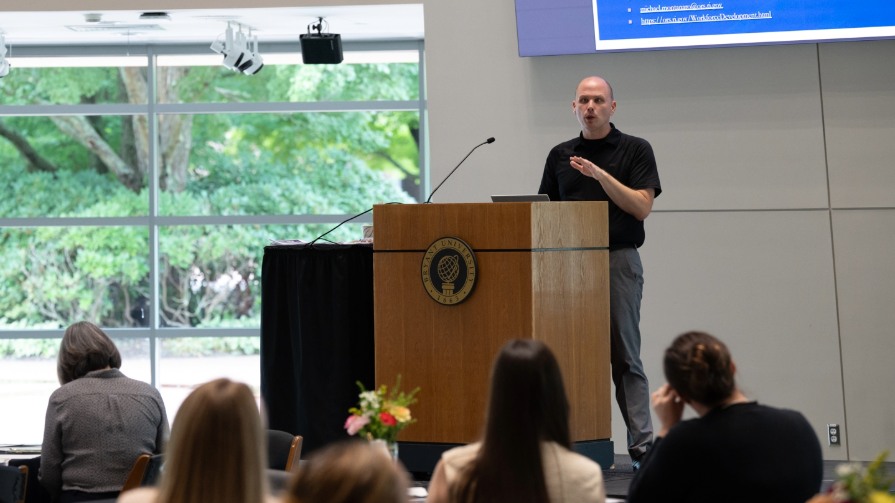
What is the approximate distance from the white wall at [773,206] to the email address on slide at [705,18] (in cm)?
23

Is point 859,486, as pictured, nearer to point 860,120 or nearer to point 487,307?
point 487,307

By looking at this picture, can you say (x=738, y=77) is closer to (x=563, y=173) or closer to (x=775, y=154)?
(x=775, y=154)

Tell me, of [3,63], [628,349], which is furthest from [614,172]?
[3,63]

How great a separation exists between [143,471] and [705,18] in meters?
4.03

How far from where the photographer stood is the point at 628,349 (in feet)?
15.1

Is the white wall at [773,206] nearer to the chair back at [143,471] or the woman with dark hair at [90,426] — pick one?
the woman with dark hair at [90,426]

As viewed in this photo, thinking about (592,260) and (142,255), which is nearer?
(592,260)

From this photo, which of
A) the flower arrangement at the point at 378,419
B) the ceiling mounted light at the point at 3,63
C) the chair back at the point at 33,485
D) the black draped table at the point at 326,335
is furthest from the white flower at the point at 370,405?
the ceiling mounted light at the point at 3,63

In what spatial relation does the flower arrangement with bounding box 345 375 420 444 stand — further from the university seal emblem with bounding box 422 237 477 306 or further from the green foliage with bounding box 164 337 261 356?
the green foliage with bounding box 164 337 261 356

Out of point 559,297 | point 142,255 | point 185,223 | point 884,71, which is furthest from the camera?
point 142,255

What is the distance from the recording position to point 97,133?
11.2 m

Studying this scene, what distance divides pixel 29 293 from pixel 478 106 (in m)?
5.79

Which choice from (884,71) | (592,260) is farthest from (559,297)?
(884,71)

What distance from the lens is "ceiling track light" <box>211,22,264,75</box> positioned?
23.4 feet
